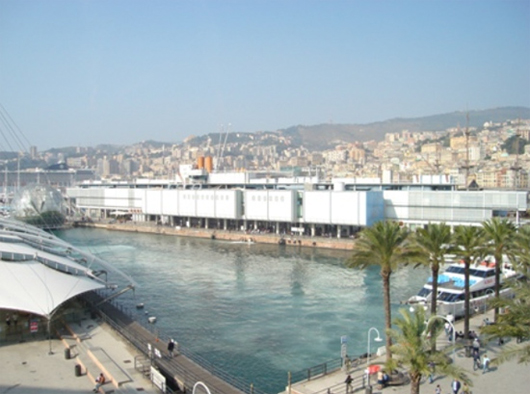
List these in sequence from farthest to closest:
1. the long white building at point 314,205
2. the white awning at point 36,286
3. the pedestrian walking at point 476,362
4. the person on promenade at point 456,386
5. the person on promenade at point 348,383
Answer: the long white building at point 314,205 < the white awning at point 36,286 < the pedestrian walking at point 476,362 < the person on promenade at point 348,383 < the person on promenade at point 456,386

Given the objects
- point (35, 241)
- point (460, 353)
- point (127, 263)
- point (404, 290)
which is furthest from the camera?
point (127, 263)

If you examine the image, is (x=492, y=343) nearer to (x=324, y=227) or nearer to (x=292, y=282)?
(x=292, y=282)

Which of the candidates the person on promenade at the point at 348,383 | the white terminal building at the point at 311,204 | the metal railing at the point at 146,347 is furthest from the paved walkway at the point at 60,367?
the white terminal building at the point at 311,204

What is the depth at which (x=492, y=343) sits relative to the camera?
43.8ft

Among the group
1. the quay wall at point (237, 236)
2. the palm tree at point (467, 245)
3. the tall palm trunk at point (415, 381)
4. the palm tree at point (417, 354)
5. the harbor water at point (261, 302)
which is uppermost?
the palm tree at point (467, 245)

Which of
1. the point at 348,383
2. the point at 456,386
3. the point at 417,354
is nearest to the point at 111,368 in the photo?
the point at 348,383

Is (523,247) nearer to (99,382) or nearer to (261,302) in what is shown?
(99,382)

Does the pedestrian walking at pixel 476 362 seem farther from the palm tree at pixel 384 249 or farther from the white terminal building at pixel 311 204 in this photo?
the white terminal building at pixel 311 204

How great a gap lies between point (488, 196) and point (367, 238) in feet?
Answer: 81.0

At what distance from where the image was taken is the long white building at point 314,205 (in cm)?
3516

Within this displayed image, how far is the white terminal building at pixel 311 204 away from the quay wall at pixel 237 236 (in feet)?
5.72

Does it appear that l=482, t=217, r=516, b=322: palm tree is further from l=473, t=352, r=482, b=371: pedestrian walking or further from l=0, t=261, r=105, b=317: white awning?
l=0, t=261, r=105, b=317: white awning

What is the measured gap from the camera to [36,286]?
15266 millimetres

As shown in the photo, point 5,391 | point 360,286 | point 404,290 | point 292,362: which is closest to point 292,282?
point 360,286
